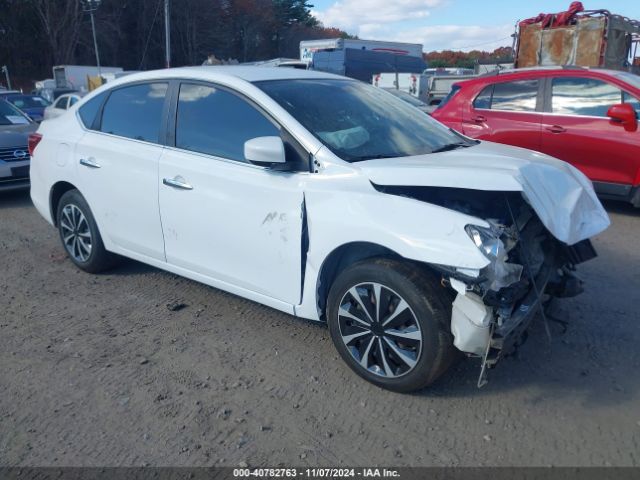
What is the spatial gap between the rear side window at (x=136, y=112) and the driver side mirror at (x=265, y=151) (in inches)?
46.5

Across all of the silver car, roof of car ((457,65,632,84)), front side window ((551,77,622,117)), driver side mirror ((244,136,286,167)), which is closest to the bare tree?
the silver car

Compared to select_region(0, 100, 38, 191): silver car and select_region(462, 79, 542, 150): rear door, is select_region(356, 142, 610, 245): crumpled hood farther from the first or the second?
select_region(0, 100, 38, 191): silver car

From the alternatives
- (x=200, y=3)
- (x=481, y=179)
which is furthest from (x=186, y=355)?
(x=200, y=3)

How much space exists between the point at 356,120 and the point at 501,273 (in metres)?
1.54

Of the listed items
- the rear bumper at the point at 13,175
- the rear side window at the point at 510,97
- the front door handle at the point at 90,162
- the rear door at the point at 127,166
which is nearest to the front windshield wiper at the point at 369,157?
the rear door at the point at 127,166

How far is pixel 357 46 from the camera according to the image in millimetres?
33156

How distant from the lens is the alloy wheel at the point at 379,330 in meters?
2.97

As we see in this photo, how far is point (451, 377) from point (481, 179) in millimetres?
1218

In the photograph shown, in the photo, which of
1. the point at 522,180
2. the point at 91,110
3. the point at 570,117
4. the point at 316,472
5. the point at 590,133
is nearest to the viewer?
the point at 316,472

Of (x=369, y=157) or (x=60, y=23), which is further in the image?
(x=60, y=23)

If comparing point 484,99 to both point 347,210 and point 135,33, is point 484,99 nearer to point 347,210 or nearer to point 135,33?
point 347,210

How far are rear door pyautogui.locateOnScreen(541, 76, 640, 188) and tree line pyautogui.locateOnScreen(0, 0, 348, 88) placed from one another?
4193 centimetres

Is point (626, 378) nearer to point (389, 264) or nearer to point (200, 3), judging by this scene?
point (389, 264)

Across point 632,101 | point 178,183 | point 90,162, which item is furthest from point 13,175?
point 632,101
